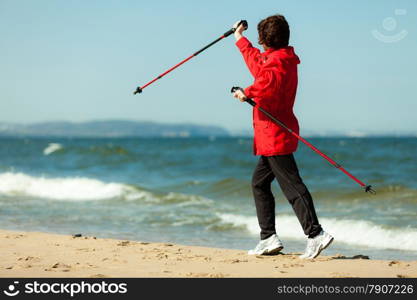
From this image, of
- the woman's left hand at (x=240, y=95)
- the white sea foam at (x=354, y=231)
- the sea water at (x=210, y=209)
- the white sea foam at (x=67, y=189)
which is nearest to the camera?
the woman's left hand at (x=240, y=95)

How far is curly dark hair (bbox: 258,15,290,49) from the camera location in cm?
530

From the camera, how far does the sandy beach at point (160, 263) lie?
15.8 feet

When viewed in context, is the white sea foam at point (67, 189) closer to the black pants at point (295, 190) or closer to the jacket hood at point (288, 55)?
the black pants at point (295, 190)

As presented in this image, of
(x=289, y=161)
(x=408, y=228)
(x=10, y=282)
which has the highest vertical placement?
(x=289, y=161)

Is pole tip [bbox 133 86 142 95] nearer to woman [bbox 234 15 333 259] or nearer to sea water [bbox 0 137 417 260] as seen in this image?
woman [bbox 234 15 333 259]

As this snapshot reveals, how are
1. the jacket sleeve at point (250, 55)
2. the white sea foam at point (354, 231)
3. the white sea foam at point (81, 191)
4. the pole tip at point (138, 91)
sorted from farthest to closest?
the white sea foam at point (81, 191) < the white sea foam at point (354, 231) < the pole tip at point (138, 91) < the jacket sleeve at point (250, 55)

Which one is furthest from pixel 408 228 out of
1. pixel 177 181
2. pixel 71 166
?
pixel 71 166

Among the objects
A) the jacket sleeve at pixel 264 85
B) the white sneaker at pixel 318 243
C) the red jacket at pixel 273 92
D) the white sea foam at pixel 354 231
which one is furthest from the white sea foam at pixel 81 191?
the jacket sleeve at pixel 264 85

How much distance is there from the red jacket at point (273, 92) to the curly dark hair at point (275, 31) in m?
0.06

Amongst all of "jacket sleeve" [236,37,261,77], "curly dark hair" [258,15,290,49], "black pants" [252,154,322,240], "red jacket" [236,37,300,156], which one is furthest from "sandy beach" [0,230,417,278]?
"curly dark hair" [258,15,290,49]

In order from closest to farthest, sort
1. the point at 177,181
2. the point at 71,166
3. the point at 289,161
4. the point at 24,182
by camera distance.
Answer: the point at 289,161, the point at 24,182, the point at 177,181, the point at 71,166

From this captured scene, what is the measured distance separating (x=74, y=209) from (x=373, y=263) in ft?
23.1

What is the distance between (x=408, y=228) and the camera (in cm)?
888

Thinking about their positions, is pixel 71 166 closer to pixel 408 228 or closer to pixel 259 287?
pixel 408 228
